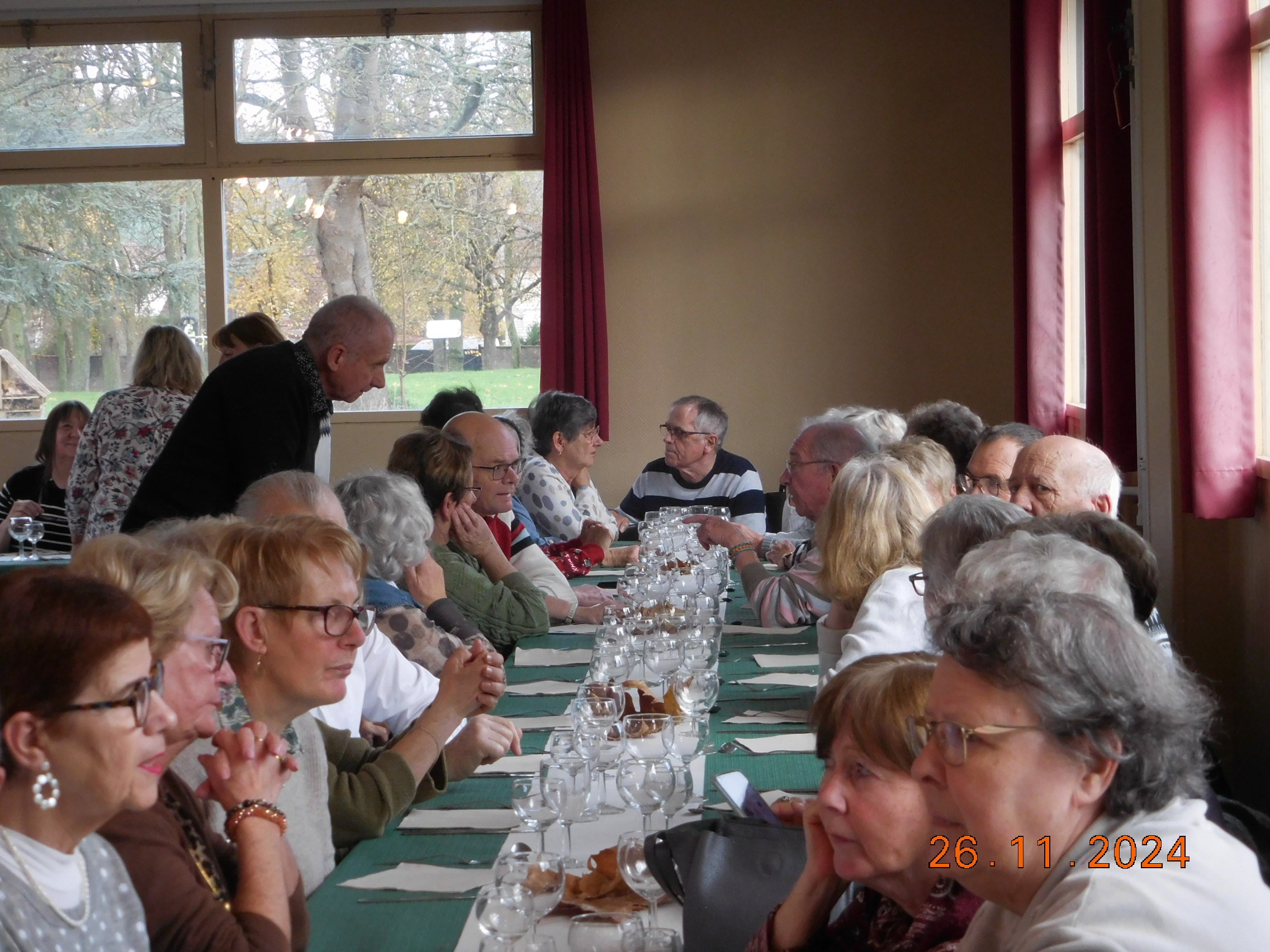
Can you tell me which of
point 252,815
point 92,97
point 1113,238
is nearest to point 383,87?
point 92,97

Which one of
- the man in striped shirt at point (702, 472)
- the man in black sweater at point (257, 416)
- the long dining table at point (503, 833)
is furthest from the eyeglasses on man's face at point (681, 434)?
the long dining table at point (503, 833)

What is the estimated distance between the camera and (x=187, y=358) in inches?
193

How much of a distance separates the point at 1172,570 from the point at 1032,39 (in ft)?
11.0

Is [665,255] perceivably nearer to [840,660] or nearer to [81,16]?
[81,16]

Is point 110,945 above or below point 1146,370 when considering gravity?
below

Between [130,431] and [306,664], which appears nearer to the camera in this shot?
[306,664]

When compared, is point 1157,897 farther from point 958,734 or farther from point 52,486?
point 52,486

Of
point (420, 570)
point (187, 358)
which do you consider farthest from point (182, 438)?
point (187, 358)

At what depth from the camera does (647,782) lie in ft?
5.96

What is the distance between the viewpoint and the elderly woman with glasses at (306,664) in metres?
1.93

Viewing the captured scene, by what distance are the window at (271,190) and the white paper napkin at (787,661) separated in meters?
4.88

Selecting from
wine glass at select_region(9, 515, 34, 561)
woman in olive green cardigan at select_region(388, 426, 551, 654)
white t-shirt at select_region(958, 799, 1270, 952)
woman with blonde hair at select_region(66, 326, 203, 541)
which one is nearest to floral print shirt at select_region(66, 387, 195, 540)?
woman with blonde hair at select_region(66, 326, 203, 541)

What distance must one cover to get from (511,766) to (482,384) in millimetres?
5781

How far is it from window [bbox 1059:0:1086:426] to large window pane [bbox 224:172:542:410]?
306cm
